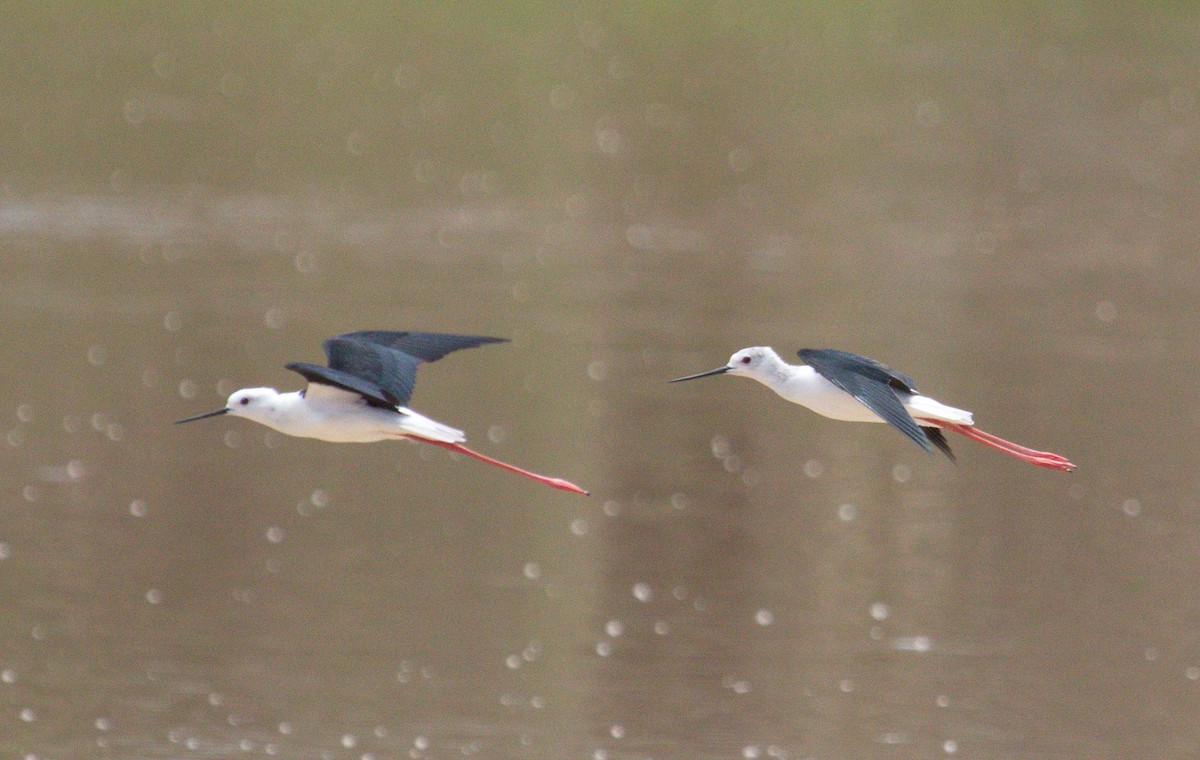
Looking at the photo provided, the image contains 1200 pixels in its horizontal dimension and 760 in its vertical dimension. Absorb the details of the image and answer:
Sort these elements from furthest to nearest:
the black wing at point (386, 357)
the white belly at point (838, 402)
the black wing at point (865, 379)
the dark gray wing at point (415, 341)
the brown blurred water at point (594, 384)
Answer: the brown blurred water at point (594, 384)
the dark gray wing at point (415, 341)
the black wing at point (386, 357)
the white belly at point (838, 402)
the black wing at point (865, 379)

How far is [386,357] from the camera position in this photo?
10.1 m

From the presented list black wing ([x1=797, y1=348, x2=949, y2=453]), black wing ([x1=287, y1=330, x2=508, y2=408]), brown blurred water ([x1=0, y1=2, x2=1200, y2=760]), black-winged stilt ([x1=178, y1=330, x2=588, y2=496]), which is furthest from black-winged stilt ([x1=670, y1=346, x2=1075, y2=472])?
brown blurred water ([x1=0, y1=2, x2=1200, y2=760])

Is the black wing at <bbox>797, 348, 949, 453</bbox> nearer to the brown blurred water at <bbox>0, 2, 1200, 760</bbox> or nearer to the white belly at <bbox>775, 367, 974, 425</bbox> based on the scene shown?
the white belly at <bbox>775, 367, 974, 425</bbox>

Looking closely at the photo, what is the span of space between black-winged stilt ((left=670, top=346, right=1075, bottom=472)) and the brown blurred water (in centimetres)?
693

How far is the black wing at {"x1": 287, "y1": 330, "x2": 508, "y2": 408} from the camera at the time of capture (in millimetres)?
9734

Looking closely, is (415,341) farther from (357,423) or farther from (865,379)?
(865,379)

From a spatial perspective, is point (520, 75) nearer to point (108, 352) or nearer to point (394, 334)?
point (108, 352)

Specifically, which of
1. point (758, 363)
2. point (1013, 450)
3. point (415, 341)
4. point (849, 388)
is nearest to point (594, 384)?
point (415, 341)

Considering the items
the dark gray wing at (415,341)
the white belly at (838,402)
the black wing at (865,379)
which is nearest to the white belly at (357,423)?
the dark gray wing at (415,341)

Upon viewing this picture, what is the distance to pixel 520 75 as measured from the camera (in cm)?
3906

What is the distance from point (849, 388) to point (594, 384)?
15286 millimetres

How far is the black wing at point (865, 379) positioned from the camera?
361 inches

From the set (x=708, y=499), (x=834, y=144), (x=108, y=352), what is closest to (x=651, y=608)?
(x=708, y=499)

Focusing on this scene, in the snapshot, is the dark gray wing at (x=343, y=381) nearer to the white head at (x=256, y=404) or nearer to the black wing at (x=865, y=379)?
the white head at (x=256, y=404)
